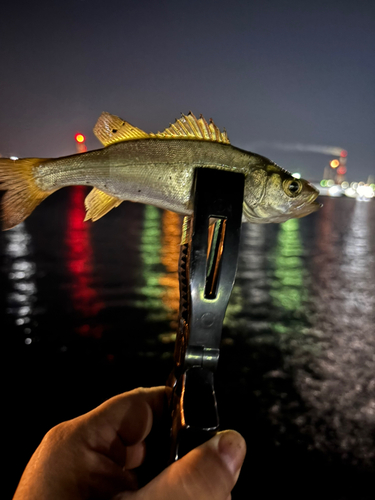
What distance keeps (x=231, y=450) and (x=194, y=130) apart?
158cm

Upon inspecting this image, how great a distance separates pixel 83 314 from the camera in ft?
27.8

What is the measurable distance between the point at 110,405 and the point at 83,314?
22.2 feet

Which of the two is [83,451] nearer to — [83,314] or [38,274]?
[83,314]

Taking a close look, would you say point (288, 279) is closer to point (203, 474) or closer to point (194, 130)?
point (194, 130)

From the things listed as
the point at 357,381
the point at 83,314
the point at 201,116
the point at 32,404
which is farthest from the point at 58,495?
the point at 83,314

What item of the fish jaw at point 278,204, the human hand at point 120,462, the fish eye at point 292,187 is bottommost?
the human hand at point 120,462

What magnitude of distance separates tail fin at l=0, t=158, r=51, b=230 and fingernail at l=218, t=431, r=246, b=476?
142cm

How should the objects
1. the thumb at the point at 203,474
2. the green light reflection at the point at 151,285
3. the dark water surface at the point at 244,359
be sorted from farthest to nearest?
the green light reflection at the point at 151,285, the dark water surface at the point at 244,359, the thumb at the point at 203,474

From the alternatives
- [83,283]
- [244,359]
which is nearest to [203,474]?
[244,359]

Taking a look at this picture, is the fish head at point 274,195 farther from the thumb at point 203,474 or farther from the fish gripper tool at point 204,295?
the thumb at point 203,474

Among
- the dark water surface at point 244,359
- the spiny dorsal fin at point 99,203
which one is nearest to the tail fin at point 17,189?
the spiny dorsal fin at point 99,203

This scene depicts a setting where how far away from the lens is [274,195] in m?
1.71

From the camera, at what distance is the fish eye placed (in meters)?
1.70

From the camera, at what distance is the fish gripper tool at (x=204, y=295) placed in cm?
153
